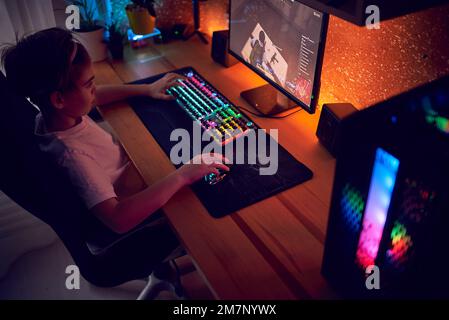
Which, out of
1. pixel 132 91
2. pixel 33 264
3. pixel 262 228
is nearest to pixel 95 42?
pixel 132 91

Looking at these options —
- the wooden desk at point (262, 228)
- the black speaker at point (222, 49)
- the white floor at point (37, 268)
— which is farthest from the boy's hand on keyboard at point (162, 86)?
the white floor at point (37, 268)

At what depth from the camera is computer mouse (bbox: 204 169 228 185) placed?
1052 millimetres

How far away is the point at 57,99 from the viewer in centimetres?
100

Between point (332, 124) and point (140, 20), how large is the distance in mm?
987

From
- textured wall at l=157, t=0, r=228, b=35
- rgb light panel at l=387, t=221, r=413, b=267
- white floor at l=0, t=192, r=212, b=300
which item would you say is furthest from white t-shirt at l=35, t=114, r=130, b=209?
textured wall at l=157, t=0, r=228, b=35

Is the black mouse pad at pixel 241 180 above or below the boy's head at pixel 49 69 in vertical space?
below

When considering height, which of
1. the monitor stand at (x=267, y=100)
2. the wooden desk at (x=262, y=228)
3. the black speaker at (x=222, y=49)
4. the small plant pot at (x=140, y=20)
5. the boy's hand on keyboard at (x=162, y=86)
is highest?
the small plant pot at (x=140, y=20)

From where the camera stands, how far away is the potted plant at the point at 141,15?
5.36ft

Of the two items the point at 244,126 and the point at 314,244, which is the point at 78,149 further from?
the point at 314,244

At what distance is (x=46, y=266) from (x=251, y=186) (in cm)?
119

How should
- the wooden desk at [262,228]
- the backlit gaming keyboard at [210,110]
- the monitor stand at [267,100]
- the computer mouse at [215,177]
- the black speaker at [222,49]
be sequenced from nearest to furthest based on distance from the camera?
the wooden desk at [262,228] → the computer mouse at [215,177] → the backlit gaming keyboard at [210,110] → the monitor stand at [267,100] → the black speaker at [222,49]

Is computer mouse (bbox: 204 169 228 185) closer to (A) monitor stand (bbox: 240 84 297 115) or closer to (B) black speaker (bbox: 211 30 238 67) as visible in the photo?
(A) monitor stand (bbox: 240 84 297 115)

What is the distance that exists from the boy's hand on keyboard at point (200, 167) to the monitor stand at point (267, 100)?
0.32 m

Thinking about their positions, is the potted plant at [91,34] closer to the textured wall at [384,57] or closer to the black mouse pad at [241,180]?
the black mouse pad at [241,180]
